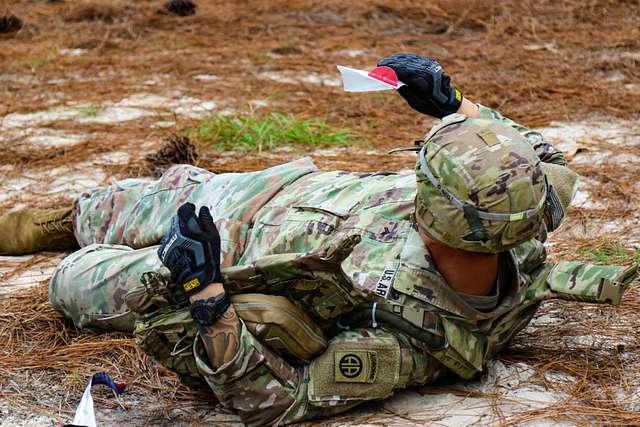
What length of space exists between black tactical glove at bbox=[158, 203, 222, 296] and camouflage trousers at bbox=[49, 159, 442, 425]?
5.7 inches

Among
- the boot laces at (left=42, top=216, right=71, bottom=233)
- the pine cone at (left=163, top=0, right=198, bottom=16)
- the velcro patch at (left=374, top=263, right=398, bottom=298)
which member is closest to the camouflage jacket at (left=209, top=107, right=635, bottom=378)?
the velcro patch at (left=374, top=263, right=398, bottom=298)

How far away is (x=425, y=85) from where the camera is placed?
113 inches

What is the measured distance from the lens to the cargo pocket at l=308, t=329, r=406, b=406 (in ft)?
7.95

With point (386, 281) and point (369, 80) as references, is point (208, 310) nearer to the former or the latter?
point (386, 281)

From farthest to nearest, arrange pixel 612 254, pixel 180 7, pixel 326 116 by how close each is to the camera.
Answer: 1. pixel 180 7
2. pixel 326 116
3. pixel 612 254

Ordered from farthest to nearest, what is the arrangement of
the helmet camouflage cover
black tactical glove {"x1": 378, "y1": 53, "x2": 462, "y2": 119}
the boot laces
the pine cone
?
the pine cone
the boot laces
black tactical glove {"x1": 378, "y1": 53, "x2": 462, "y2": 119}
the helmet camouflage cover

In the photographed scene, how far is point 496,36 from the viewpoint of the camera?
7.90 meters

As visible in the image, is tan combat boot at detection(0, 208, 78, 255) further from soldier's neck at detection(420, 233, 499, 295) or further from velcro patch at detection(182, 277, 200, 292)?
soldier's neck at detection(420, 233, 499, 295)

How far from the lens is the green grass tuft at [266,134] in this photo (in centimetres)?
520

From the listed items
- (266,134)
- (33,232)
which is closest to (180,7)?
(266,134)

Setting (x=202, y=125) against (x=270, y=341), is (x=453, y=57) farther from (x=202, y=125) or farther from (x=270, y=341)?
(x=270, y=341)

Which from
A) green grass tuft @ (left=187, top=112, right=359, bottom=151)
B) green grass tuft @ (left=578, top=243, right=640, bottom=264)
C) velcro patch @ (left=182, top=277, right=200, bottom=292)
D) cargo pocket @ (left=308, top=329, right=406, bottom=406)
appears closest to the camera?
velcro patch @ (left=182, top=277, right=200, bottom=292)

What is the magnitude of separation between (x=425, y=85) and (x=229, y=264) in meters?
0.82

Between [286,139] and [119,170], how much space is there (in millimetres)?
966
